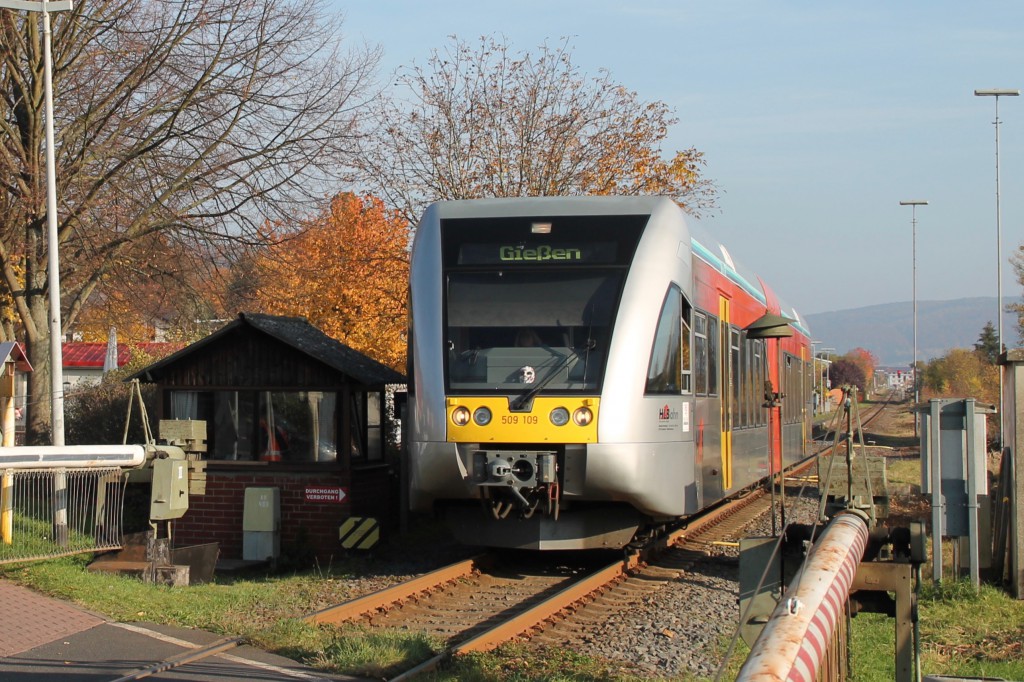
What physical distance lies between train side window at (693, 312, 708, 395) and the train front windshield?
1410mm

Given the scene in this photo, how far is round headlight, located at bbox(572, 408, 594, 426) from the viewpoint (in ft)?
33.2

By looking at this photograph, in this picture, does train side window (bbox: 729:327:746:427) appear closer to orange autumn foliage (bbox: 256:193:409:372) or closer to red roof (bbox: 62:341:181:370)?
orange autumn foliage (bbox: 256:193:409:372)

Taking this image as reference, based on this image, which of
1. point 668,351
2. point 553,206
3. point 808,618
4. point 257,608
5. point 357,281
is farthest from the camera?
point 357,281

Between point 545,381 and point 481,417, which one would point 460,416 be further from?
point 545,381

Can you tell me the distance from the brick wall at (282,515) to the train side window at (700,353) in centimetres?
449

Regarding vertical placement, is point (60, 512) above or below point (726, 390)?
below

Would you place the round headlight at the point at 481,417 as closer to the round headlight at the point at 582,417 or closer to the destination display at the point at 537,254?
the round headlight at the point at 582,417

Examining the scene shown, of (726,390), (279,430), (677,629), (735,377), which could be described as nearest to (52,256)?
(279,430)

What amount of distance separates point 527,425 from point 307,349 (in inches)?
187

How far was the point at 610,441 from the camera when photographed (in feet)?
33.1

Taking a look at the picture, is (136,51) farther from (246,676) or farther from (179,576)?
(246,676)

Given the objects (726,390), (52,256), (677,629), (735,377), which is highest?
(52,256)

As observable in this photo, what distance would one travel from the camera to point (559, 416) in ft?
33.3

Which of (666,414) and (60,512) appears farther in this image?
(60,512)
